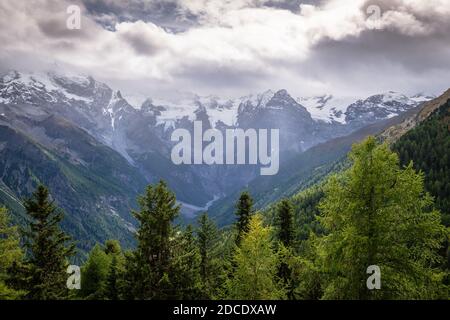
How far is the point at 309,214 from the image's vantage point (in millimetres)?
183250

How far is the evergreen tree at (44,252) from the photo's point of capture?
113ft

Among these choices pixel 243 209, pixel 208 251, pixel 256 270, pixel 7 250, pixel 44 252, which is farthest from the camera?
pixel 208 251

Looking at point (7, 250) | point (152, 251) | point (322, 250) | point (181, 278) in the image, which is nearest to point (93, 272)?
point (7, 250)

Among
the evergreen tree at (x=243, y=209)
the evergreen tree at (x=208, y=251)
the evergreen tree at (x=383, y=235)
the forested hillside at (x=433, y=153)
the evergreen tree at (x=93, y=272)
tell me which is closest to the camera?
the evergreen tree at (x=383, y=235)

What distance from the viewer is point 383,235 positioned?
947 inches

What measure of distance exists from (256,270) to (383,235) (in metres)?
9.79

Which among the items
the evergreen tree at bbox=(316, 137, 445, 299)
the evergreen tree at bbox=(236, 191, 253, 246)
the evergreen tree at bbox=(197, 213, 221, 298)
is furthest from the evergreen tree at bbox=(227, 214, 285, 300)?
the evergreen tree at bbox=(197, 213, 221, 298)

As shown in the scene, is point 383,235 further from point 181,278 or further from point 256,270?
point 181,278

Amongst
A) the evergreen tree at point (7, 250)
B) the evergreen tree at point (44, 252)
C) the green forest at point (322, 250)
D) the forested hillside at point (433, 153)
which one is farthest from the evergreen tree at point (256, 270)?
the forested hillside at point (433, 153)

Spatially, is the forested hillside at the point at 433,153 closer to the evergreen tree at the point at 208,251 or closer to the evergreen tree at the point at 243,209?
the evergreen tree at the point at 243,209

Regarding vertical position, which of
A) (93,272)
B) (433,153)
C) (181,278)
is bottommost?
(93,272)

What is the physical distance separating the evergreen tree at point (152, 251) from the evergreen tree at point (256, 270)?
15.2 feet
